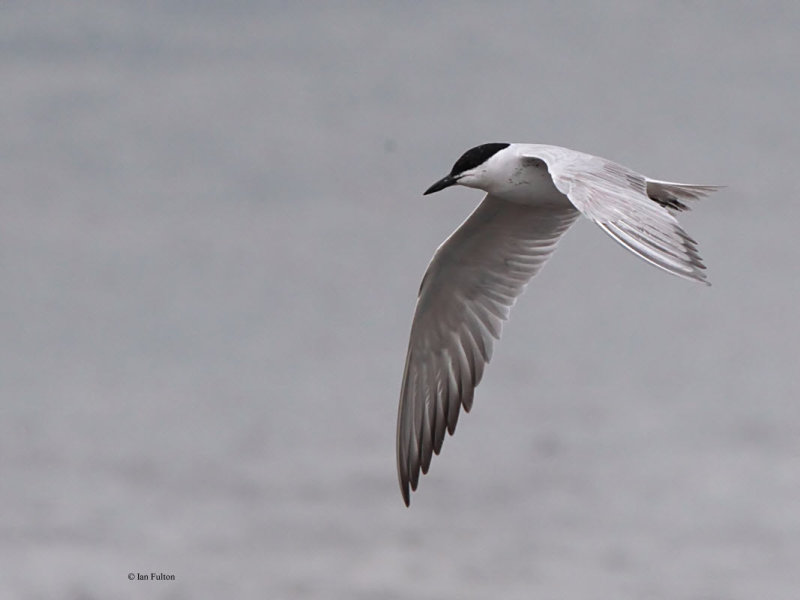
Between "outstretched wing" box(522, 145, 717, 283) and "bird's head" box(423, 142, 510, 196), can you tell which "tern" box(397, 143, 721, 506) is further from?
"outstretched wing" box(522, 145, 717, 283)

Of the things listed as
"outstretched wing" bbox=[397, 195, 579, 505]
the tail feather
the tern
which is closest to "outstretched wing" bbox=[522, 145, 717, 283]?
the tern

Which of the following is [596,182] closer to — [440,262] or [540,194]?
[540,194]

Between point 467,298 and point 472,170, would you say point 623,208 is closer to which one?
point 472,170

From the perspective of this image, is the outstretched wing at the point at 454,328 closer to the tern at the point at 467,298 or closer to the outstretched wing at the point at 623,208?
the tern at the point at 467,298

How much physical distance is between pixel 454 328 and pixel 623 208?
393 cm

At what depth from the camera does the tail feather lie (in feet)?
38.5

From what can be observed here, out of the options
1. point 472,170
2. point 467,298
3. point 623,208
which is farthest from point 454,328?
point 623,208

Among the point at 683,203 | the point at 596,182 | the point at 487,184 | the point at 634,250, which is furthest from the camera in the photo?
the point at 683,203

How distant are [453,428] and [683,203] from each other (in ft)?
9.76

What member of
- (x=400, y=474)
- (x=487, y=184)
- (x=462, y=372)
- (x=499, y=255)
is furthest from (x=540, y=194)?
(x=400, y=474)

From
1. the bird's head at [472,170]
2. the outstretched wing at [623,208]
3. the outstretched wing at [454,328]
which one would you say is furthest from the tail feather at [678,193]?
the bird's head at [472,170]

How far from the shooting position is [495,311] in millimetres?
12492

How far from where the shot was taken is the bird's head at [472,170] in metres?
10.6

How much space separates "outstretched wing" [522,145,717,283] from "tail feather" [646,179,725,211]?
1431 millimetres
